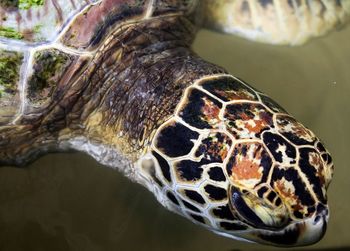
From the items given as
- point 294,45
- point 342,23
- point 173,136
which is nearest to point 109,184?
point 173,136

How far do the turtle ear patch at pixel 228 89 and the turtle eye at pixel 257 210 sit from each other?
1.08 ft

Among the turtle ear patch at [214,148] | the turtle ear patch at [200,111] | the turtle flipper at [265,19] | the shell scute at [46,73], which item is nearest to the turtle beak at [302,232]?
the turtle ear patch at [214,148]

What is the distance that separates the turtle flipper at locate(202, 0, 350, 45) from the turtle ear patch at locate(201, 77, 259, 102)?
69cm

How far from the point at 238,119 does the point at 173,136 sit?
0.74 feet

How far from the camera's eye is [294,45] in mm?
2324

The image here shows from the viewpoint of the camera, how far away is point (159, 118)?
1596 millimetres

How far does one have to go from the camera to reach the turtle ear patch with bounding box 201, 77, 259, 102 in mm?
1563

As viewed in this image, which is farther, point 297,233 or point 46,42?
point 46,42

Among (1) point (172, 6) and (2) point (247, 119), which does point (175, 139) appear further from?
(1) point (172, 6)

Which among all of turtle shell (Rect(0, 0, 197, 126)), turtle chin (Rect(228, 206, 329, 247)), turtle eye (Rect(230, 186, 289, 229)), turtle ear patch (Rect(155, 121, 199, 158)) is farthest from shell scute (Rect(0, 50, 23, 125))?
turtle chin (Rect(228, 206, 329, 247))

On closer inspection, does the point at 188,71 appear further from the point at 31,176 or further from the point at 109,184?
the point at 31,176

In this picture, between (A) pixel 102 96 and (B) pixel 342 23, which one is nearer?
(A) pixel 102 96

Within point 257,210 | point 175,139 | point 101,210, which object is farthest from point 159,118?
point 101,210

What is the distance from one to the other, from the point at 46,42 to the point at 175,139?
0.56 m
